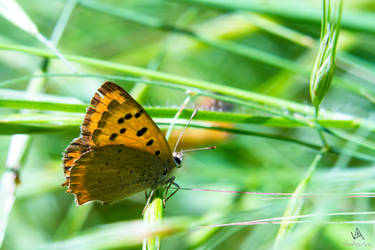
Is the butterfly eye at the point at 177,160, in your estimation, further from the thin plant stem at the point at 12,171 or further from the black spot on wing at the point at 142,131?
the thin plant stem at the point at 12,171

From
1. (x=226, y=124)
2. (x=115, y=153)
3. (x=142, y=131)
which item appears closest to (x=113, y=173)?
(x=115, y=153)

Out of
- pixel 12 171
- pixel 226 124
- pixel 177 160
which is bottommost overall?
pixel 12 171

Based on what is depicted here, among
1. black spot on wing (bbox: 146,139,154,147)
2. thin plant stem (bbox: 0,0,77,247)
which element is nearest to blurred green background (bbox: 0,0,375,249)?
thin plant stem (bbox: 0,0,77,247)

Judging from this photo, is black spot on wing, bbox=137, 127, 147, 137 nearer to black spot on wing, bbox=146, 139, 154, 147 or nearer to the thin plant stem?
black spot on wing, bbox=146, 139, 154, 147

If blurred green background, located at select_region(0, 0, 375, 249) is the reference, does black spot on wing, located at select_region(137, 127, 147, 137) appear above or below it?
below

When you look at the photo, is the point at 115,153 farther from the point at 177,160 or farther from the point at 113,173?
the point at 177,160

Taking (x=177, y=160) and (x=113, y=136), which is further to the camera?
(x=177, y=160)
